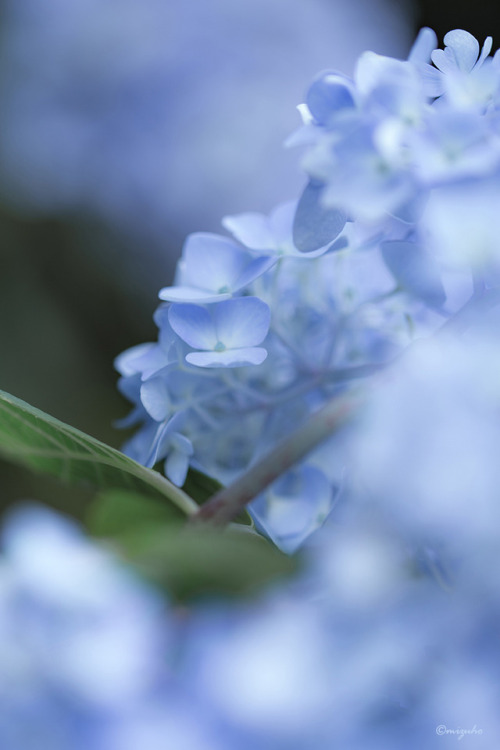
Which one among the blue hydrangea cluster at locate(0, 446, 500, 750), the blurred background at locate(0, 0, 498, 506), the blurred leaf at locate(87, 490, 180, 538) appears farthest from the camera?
the blurred background at locate(0, 0, 498, 506)

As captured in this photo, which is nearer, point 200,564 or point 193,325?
point 200,564

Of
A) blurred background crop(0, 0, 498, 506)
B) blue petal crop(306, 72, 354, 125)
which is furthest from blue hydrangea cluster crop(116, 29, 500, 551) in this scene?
blurred background crop(0, 0, 498, 506)

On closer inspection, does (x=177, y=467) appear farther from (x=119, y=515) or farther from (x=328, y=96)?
(x=328, y=96)

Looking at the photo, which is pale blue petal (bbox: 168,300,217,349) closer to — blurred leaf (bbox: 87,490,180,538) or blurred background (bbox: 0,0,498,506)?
blurred leaf (bbox: 87,490,180,538)

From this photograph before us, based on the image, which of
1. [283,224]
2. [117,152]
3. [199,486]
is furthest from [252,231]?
[117,152]

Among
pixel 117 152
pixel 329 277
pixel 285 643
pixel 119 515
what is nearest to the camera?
pixel 285 643

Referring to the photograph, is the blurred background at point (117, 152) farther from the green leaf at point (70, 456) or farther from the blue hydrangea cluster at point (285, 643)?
the blue hydrangea cluster at point (285, 643)

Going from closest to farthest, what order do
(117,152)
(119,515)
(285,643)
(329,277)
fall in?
(285,643), (119,515), (329,277), (117,152)
